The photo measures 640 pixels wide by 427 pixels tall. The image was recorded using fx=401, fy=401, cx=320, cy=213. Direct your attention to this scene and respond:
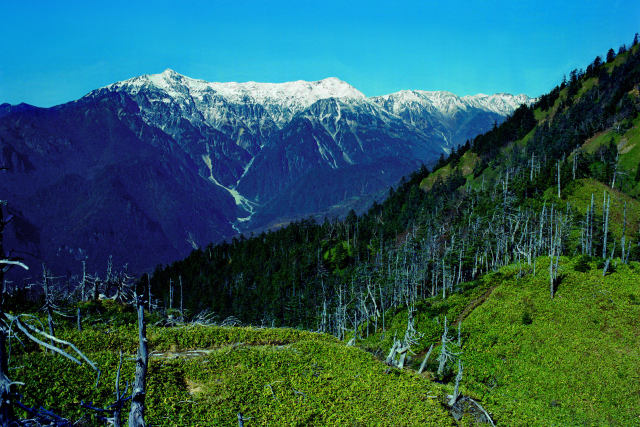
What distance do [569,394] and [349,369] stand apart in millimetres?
35341

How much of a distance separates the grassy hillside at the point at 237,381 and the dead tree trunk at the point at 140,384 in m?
8.63

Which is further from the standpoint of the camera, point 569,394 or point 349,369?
point 569,394

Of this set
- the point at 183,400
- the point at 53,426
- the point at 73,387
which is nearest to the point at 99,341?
the point at 73,387

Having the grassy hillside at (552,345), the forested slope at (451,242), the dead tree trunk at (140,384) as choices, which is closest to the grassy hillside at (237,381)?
the dead tree trunk at (140,384)

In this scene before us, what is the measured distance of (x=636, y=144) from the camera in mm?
160625

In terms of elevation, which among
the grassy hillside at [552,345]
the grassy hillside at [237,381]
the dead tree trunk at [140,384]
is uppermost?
the dead tree trunk at [140,384]

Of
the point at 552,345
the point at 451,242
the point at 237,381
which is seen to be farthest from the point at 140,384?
the point at 451,242

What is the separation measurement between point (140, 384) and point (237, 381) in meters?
15.3

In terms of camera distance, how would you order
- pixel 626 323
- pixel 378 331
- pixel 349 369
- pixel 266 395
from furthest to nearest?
pixel 378 331 < pixel 626 323 < pixel 349 369 < pixel 266 395

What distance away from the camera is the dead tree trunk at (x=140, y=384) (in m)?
9.36

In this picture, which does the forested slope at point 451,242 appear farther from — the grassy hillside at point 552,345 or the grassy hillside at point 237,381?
the grassy hillside at point 237,381

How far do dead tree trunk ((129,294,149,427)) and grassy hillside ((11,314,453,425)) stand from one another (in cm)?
863

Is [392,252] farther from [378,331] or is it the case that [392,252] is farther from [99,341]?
[99,341]

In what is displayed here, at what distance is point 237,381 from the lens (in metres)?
24.1
